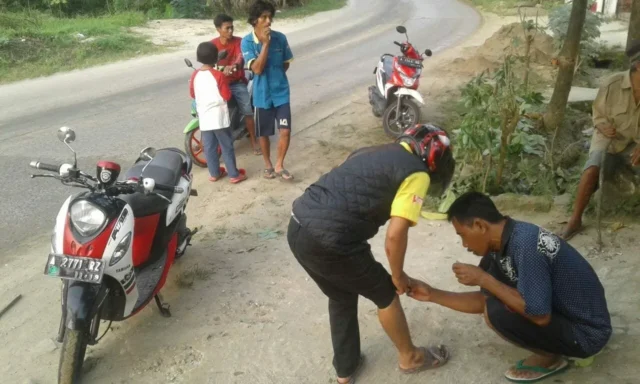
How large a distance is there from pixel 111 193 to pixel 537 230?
2287 millimetres

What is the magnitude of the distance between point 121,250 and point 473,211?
6.22 feet

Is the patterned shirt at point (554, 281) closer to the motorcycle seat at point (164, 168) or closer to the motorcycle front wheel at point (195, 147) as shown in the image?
the motorcycle seat at point (164, 168)

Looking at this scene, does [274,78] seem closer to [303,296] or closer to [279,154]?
[279,154]

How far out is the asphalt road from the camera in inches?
244

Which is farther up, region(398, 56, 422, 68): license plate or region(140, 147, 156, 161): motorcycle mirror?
region(140, 147, 156, 161): motorcycle mirror

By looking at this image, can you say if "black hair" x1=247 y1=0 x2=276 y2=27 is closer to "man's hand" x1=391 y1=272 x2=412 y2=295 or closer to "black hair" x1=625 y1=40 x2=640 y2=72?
"black hair" x1=625 y1=40 x2=640 y2=72

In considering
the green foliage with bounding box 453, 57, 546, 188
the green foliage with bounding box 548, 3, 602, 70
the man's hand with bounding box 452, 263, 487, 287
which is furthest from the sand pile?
the man's hand with bounding box 452, 263, 487, 287

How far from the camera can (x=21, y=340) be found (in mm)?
3822

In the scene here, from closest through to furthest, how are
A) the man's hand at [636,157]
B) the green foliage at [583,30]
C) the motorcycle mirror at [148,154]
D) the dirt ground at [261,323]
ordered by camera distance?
the dirt ground at [261,323] → the man's hand at [636,157] → the motorcycle mirror at [148,154] → the green foliage at [583,30]

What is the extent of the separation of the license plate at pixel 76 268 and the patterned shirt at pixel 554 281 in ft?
6.72

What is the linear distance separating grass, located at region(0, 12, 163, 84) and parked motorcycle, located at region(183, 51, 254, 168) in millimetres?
6165

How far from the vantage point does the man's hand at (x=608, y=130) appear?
4.45 metres

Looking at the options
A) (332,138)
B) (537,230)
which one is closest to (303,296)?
(537,230)

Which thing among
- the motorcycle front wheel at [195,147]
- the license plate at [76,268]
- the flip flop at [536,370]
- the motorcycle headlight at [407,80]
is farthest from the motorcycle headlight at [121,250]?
the motorcycle headlight at [407,80]
